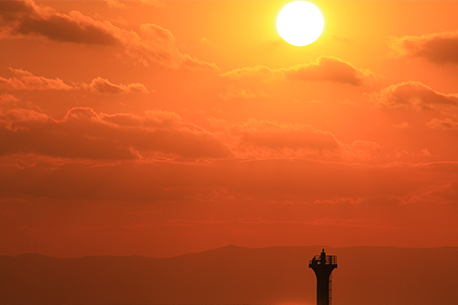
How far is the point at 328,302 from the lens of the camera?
5638cm

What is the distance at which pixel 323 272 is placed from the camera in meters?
58.3

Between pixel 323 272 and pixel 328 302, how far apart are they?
276 centimetres
